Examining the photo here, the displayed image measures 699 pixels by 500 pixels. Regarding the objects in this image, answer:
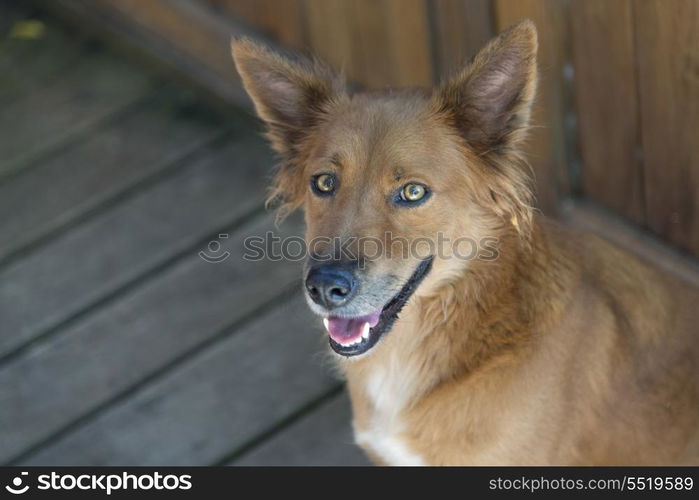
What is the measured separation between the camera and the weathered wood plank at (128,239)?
4219 millimetres

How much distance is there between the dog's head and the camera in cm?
282

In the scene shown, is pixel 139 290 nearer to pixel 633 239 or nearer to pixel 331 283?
pixel 331 283

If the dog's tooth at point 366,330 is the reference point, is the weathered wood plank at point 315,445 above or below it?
below

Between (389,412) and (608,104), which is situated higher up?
(608,104)

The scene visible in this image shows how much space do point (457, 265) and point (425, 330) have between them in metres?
0.23

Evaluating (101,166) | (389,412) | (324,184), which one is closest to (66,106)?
(101,166)

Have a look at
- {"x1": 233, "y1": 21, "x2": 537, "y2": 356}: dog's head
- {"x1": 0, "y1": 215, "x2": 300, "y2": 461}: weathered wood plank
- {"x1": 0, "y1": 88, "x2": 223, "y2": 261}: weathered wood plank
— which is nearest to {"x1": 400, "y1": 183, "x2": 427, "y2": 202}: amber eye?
{"x1": 233, "y1": 21, "x2": 537, "y2": 356}: dog's head

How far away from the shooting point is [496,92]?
9.09 ft

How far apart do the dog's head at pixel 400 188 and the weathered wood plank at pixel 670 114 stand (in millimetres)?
635

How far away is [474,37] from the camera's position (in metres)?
3.67

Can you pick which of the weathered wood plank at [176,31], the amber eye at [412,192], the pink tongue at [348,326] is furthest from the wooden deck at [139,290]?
the amber eye at [412,192]

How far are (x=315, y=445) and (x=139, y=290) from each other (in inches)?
40.9

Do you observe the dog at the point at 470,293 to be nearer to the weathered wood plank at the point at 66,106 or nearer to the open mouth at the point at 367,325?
the open mouth at the point at 367,325
